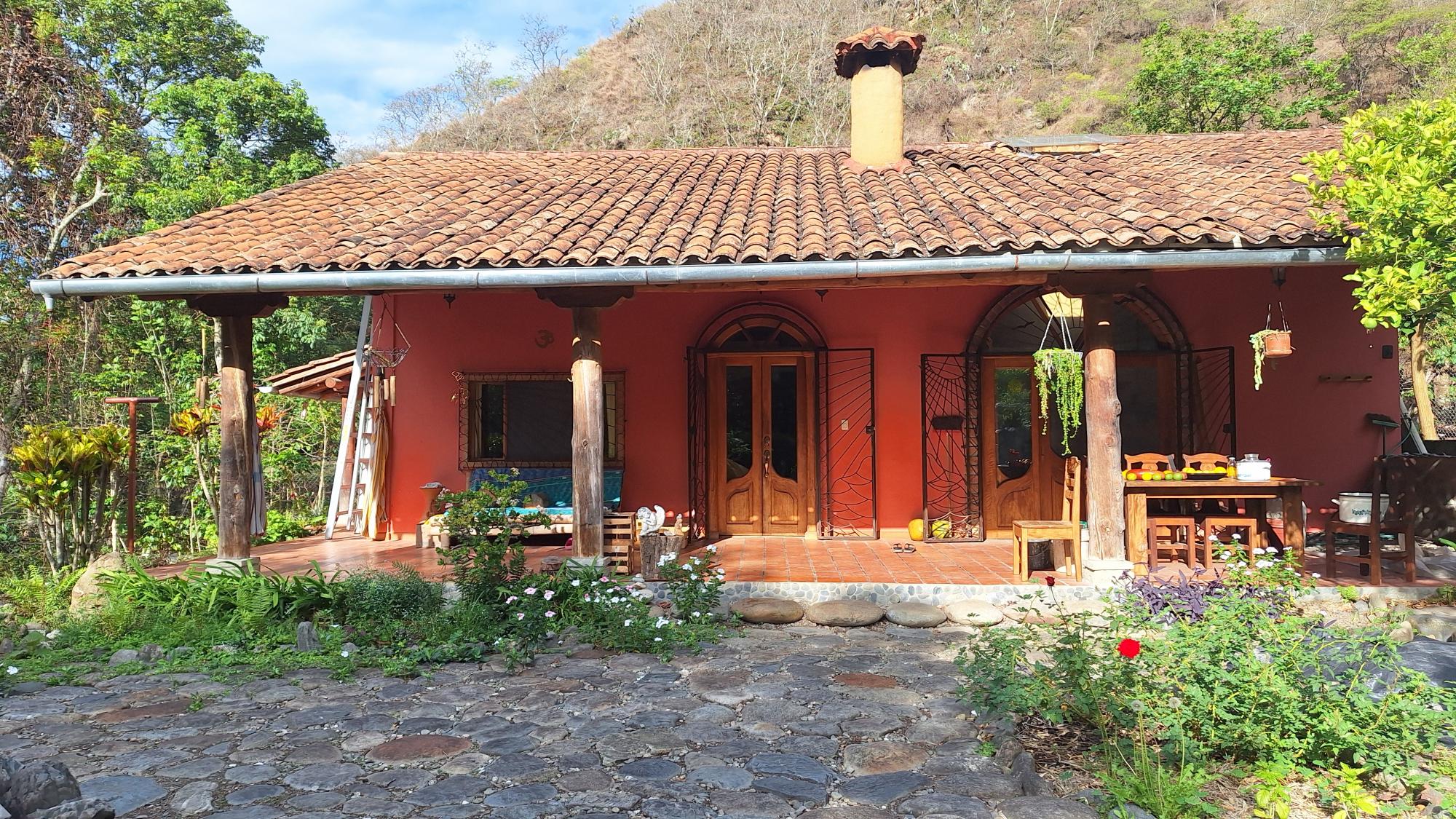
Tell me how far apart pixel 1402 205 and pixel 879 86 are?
212 inches

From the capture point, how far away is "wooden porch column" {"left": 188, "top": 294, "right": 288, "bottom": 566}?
21.9 ft

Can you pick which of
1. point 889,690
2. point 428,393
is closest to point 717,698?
point 889,690

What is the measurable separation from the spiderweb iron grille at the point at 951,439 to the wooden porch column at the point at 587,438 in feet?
12.5

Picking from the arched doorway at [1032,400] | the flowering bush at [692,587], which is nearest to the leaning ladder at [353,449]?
the flowering bush at [692,587]

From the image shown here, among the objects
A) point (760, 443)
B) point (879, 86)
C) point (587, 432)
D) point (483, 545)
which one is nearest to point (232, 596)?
point (483, 545)

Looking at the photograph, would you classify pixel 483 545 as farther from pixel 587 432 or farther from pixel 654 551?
pixel 654 551

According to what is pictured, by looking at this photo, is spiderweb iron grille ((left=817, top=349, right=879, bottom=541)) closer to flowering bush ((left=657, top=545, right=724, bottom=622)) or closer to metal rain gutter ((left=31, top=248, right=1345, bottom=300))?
flowering bush ((left=657, top=545, right=724, bottom=622))

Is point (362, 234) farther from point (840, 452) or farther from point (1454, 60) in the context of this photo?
point (1454, 60)

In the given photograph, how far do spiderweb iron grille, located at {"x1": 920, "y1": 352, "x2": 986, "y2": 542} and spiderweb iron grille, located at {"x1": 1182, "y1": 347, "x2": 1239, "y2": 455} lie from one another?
204cm

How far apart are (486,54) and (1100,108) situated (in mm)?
21770

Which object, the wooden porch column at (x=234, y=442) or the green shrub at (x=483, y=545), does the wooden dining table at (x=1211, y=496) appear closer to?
the green shrub at (x=483, y=545)

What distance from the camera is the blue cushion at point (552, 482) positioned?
350 inches

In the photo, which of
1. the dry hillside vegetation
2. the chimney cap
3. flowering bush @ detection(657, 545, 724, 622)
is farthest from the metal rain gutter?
the dry hillside vegetation

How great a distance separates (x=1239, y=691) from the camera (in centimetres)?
329
